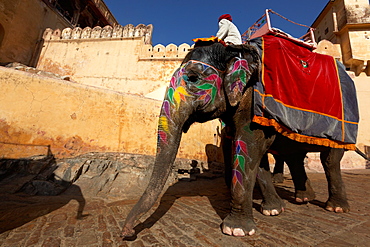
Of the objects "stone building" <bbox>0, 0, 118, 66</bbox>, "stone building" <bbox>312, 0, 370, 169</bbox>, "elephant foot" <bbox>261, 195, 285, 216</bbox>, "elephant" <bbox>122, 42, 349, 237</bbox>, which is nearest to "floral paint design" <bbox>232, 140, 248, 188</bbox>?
"elephant" <bbox>122, 42, 349, 237</bbox>

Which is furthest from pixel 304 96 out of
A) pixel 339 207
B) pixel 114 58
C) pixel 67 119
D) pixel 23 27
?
pixel 23 27

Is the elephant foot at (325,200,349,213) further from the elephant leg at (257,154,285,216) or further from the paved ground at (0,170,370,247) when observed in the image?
the elephant leg at (257,154,285,216)

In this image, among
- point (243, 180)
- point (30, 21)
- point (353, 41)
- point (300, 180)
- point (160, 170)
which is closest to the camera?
point (160, 170)

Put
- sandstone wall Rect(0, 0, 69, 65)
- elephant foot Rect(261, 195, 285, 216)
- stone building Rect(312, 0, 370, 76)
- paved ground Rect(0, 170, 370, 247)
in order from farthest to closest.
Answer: stone building Rect(312, 0, 370, 76) < sandstone wall Rect(0, 0, 69, 65) < elephant foot Rect(261, 195, 285, 216) < paved ground Rect(0, 170, 370, 247)

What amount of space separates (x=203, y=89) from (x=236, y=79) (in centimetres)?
48

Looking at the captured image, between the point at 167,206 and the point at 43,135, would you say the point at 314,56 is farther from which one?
the point at 43,135

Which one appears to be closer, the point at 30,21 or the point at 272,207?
the point at 272,207

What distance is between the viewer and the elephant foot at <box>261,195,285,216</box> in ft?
8.96

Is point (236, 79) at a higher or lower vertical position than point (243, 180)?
higher

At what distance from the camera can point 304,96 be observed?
112 inches

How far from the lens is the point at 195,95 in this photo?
241 centimetres

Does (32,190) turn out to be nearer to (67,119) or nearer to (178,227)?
(67,119)

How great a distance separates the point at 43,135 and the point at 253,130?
21.9 ft

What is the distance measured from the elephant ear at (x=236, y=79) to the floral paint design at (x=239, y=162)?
1.90ft
